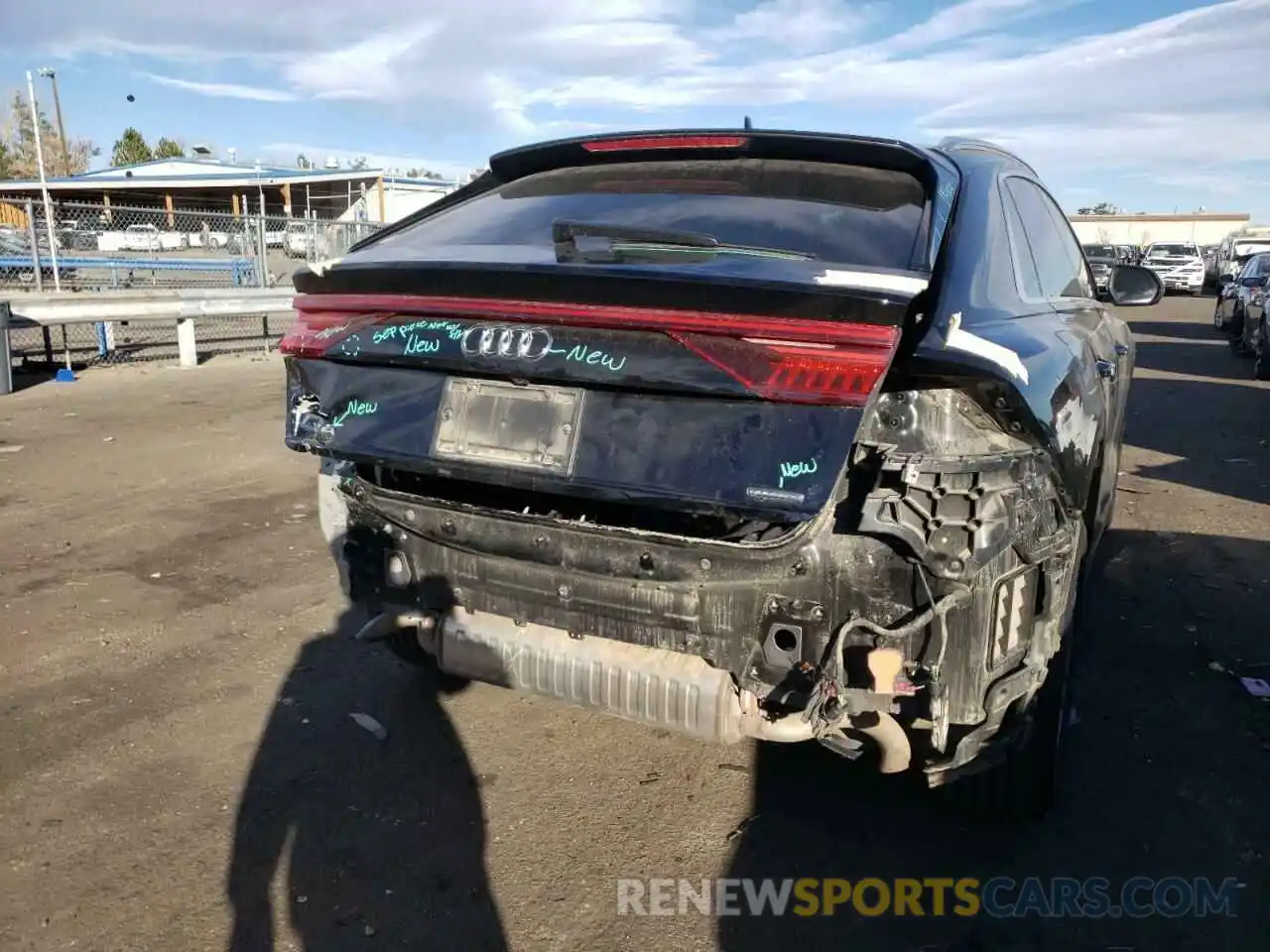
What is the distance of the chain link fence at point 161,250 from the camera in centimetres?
1703

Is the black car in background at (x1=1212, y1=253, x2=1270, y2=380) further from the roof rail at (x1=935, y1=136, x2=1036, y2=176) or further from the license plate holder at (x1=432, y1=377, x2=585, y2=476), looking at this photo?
the license plate holder at (x1=432, y1=377, x2=585, y2=476)

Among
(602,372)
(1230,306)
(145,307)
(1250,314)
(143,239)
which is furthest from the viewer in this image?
(143,239)

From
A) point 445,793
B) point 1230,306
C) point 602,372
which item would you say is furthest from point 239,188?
point 602,372

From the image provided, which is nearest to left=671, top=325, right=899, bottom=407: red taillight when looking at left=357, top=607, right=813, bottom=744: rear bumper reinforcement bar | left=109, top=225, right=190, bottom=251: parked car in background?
left=357, top=607, right=813, bottom=744: rear bumper reinforcement bar

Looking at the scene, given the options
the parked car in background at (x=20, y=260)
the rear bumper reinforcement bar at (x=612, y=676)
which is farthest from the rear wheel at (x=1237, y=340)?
the parked car in background at (x=20, y=260)

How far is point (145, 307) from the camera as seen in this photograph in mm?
11367

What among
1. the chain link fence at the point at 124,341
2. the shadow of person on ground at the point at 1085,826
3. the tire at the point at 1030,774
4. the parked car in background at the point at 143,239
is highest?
the parked car in background at the point at 143,239

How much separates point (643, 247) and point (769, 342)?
53cm

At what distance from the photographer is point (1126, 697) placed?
157 inches

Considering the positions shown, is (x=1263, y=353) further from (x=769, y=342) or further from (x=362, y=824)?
(x=362, y=824)

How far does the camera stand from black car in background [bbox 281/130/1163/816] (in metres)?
2.30

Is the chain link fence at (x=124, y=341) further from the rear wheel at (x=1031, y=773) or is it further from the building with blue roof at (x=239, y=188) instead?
the building with blue roof at (x=239, y=188)

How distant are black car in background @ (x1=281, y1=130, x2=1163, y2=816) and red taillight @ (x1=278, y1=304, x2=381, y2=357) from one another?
0.04 ft

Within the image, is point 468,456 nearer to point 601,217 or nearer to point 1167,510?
point 601,217
